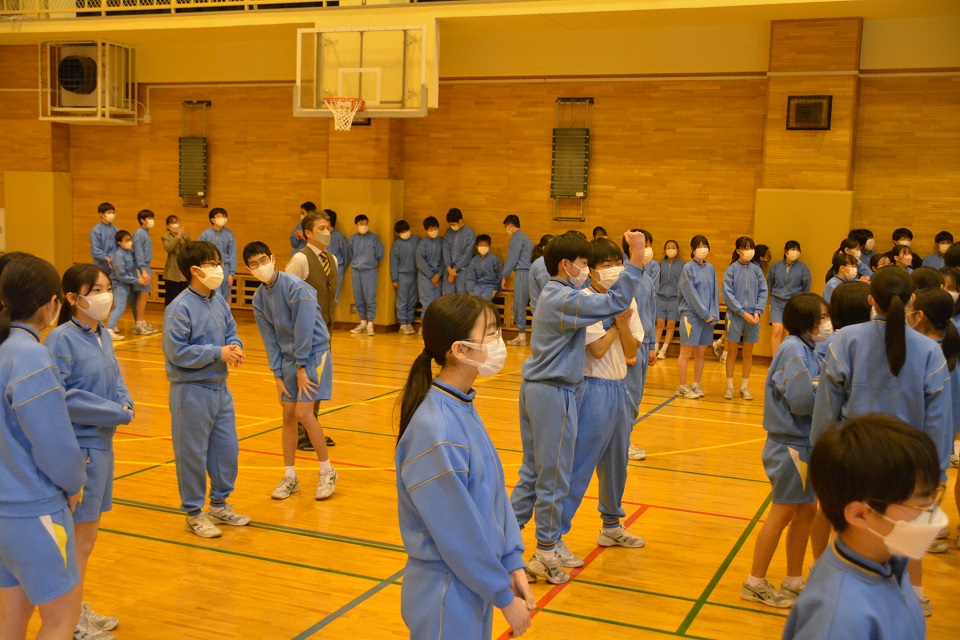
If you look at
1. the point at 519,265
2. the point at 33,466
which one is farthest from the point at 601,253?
the point at 519,265

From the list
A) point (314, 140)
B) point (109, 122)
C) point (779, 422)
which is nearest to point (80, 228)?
point (109, 122)

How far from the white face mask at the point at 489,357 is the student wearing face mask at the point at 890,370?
5.95ft

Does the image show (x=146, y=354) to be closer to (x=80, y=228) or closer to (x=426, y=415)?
(x=80, y=228)

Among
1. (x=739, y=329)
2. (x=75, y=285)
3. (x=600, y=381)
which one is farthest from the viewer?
(x=739, y=329)

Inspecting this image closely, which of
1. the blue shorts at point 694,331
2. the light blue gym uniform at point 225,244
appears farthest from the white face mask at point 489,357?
the light blue gym uniform at point 225,244

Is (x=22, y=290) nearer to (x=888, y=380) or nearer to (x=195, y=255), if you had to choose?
(x=195, y=255)

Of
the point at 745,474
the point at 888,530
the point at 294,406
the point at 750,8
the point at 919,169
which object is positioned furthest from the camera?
the point at 919,169

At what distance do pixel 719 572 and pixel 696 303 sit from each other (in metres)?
5.25

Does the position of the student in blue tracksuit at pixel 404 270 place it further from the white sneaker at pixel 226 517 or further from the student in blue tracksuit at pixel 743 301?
the white sneaker at pixel 226 517

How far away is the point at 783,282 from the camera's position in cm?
1259

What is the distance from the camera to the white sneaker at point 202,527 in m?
5.78

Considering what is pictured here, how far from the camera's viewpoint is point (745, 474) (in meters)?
7.69

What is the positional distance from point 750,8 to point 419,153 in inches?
244

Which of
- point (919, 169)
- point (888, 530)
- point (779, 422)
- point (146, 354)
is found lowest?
point (146, 354)
